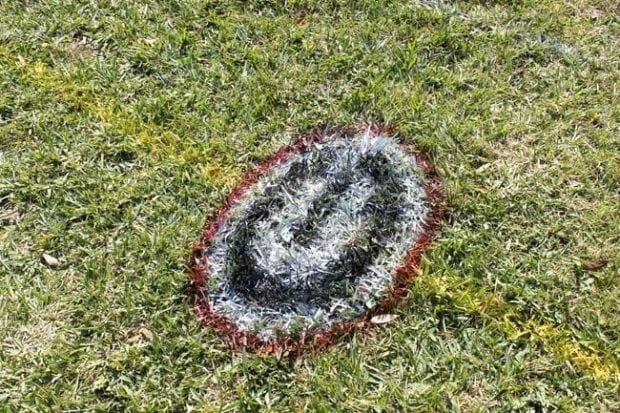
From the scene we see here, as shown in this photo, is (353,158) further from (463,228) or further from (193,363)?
(193,363)

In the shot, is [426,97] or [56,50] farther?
[56,50]

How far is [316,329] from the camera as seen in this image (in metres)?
2.61

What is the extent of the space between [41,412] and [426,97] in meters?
2.14

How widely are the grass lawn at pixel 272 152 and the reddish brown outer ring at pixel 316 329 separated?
0.04 m

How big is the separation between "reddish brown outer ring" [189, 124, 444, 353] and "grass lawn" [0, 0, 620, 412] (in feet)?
0.14

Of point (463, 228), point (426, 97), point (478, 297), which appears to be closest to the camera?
point (478, 297)

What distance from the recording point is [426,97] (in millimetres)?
3385

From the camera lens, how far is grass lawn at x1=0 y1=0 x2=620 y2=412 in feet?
8.21

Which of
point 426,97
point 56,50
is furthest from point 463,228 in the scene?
point 56,50

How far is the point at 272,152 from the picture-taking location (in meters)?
3.19

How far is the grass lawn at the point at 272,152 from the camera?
250 cm

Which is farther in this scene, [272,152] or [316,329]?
[272,152]

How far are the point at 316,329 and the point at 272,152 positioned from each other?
0.92 meters

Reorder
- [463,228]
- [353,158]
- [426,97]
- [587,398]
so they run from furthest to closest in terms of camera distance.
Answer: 1. [426,97]
2. [353,158]
3. [463,228]
4. [587,398]
